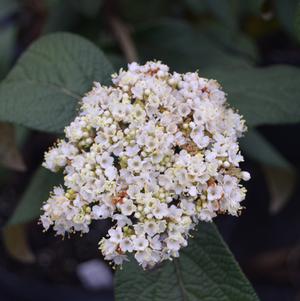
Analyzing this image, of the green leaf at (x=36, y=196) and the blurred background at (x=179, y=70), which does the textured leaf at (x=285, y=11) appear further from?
the green leaf at (x=36, y=196)

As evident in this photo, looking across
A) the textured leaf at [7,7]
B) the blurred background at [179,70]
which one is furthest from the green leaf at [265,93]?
the textured leaf at [7,7]

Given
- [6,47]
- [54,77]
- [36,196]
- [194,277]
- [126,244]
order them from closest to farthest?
[126,244], [194,277], [54,77], [36,196], [6,47]

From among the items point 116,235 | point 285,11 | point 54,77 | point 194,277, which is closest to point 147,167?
point 116,235

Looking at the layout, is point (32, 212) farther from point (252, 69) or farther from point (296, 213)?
point (296, 213)

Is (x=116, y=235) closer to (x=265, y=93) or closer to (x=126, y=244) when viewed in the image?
(x=126, y=244)

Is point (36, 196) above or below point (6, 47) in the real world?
below
